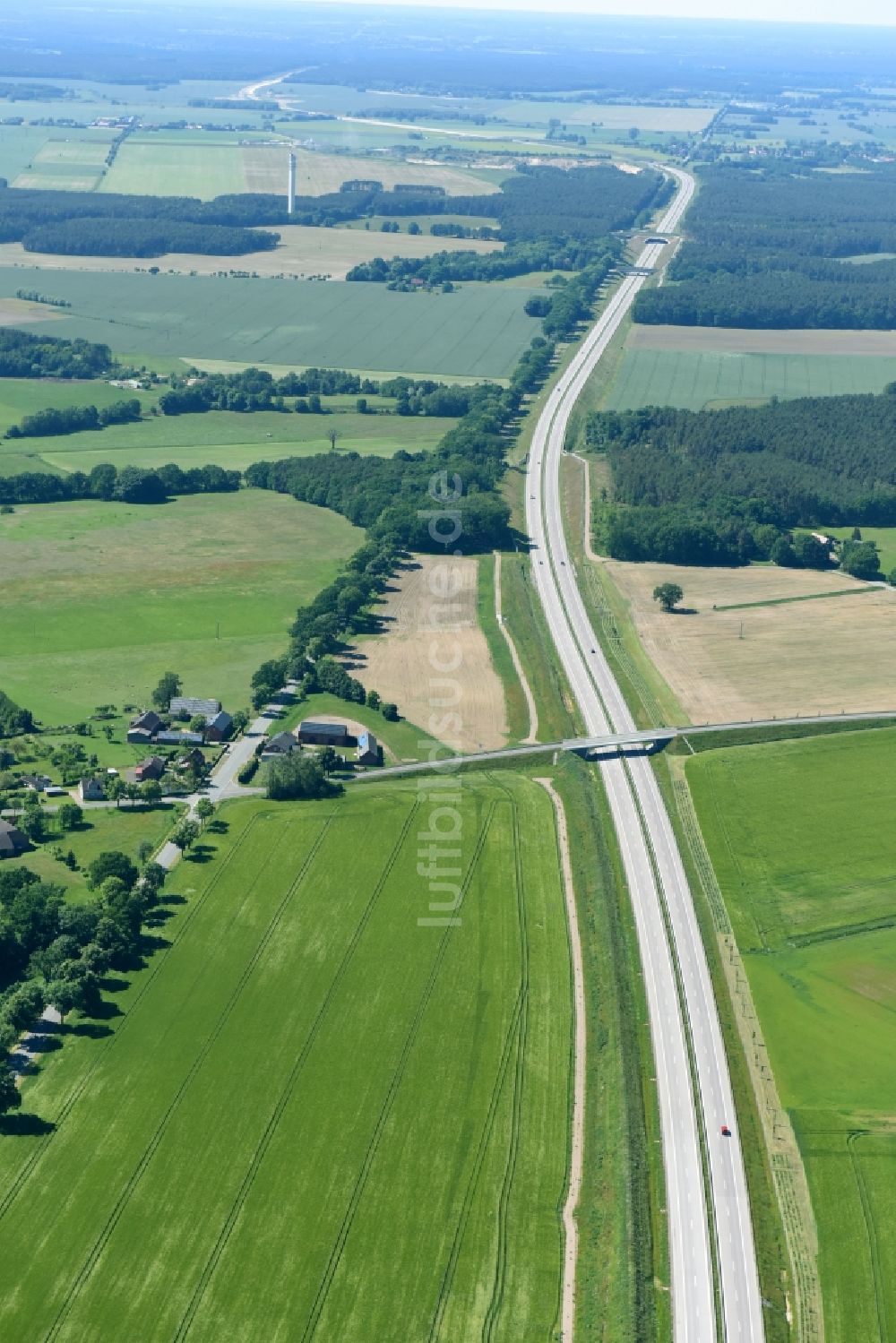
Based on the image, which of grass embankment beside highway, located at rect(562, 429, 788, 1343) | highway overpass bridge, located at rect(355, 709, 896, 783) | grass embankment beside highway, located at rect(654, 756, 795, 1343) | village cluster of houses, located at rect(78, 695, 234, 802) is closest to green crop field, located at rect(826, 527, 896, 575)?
grass embankment beside highway, located at rect(562, 429, 788, 1343)

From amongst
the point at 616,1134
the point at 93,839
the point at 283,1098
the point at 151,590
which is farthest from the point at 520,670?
the point at 616,1134

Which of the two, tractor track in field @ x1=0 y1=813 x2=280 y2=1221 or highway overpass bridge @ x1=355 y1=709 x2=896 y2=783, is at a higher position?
tractor track in field @ x1=0 y1=813 x2=280 y2=1221

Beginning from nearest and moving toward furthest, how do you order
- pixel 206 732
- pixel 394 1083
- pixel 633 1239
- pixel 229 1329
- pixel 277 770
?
pixel 229 1329, pixel 633 1239, pixel 394 1083, pixel 277 770, pixel 206 732

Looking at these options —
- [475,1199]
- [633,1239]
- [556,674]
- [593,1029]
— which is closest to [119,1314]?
[475,1199]

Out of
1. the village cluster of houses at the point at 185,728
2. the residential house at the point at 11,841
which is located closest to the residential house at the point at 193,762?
the village cluster of houses at the point at 185,728

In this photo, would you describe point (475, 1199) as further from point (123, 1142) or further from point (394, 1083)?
point (123, 1142)

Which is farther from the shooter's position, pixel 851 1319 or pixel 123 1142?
pixel 123 1142

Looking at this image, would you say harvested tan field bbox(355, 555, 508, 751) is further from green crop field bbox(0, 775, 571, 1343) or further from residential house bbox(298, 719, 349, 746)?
green crop field bbox(0, 775, 571, 1343)
